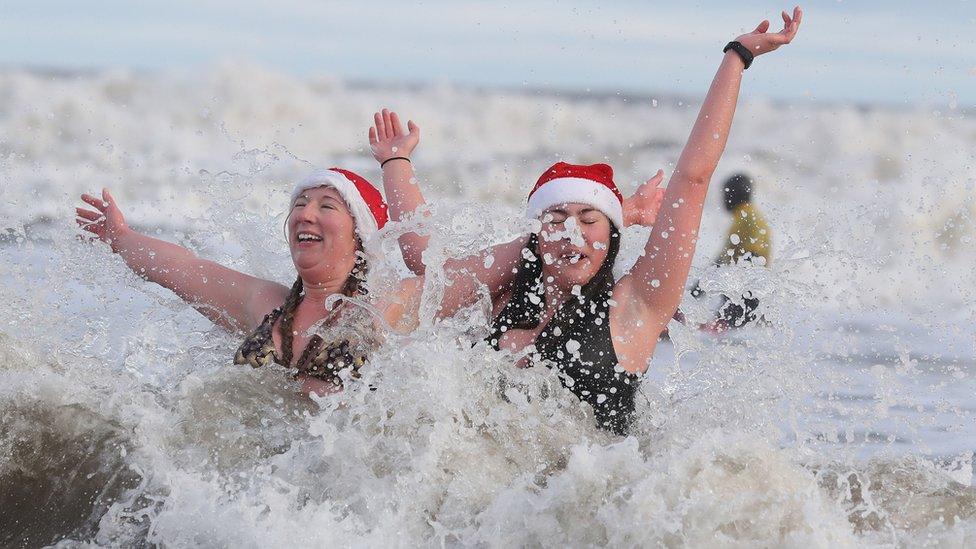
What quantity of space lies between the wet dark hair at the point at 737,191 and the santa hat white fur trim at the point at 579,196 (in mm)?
5546

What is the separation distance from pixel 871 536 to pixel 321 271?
2.22 meters

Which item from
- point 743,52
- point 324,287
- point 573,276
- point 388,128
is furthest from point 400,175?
point 743,52

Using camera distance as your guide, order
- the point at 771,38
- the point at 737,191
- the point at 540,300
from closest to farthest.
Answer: the point at 771,38 → the point at 540,300 → the point at 737,191

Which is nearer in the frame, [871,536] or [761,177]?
[871,536]

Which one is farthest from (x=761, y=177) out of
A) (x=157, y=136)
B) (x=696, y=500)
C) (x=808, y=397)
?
(x=696, y=500)

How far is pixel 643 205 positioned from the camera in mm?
4711

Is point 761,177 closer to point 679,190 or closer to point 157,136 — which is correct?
point 157,136

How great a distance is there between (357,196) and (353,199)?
3 cm

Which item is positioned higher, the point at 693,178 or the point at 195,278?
the point at 693,178

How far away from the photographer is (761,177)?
18781mm

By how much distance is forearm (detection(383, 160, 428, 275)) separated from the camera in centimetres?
470

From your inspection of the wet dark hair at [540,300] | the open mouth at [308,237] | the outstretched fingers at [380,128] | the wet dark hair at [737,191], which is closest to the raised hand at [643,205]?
the wet dark hair at [540,300]

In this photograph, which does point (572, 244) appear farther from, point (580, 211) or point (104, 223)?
point (104, 223)

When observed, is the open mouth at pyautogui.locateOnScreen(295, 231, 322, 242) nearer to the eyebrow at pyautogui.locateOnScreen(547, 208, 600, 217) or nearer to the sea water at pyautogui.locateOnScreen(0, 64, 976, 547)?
the sea water at pyautogui.locateOnScreen(0, 64, 976, 547)
